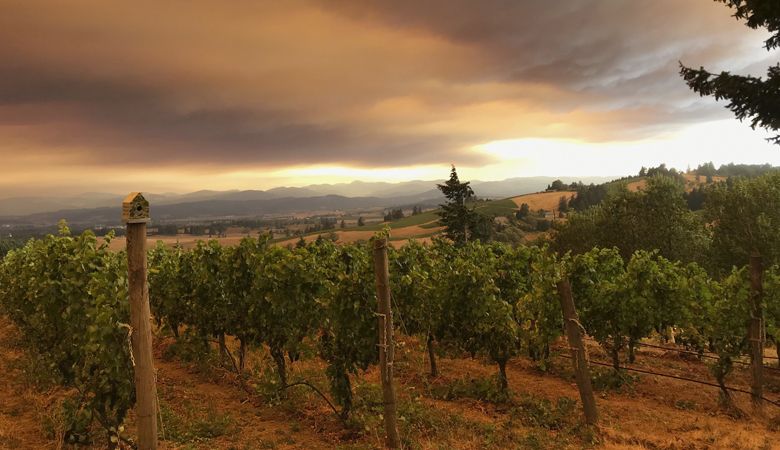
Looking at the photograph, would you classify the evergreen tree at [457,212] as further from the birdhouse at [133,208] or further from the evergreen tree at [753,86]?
the birdhouse at [133,208]

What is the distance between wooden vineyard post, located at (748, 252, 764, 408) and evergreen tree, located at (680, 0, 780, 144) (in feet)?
14.3

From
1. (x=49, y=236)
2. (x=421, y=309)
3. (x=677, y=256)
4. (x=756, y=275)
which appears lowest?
(x=677, y=256)

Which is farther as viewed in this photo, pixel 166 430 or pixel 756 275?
pixel 756 275

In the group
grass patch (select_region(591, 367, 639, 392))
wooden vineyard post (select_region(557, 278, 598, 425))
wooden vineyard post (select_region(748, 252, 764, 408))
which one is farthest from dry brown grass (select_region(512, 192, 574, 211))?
wooden vineyard post (select_region(557, 278, 598, 425))

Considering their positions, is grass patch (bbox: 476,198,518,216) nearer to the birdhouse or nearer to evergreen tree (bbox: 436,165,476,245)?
evergreen tree (bbox: 436,165,476,245)

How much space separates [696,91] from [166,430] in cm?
1513

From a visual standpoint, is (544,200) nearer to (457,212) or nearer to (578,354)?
(457,212)

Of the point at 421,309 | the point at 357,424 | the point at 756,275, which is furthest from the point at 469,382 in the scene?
the point at 756,275

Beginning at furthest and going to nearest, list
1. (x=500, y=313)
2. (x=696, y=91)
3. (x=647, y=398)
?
(x=696, y=91), (x=647, y=398), (x=500, y=313)

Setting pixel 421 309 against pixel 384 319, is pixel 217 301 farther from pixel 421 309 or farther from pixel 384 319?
pixel 384 319

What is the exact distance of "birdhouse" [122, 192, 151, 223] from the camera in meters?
4.12

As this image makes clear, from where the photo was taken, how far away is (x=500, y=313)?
32.3 ft

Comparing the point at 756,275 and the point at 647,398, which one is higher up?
the point at 756,275

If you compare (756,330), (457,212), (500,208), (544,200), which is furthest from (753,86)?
(544,200)
